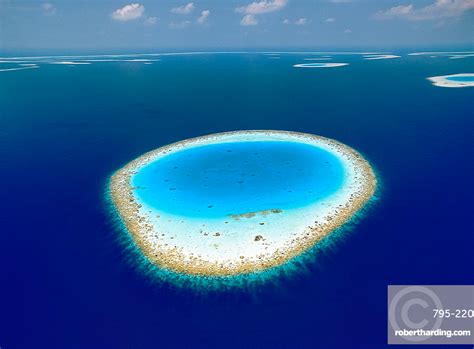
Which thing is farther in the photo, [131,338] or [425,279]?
[425,279]

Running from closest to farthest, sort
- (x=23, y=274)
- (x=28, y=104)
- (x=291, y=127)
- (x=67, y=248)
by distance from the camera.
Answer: (x=23, y=274) < (x=67, y=248) < (x=291, y=127) < (x=28, y=104)

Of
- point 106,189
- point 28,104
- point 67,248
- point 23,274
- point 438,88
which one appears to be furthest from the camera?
point 438,88

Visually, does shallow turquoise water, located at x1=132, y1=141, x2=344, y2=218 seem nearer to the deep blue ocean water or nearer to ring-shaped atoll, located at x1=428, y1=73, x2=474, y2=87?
the deep blue ocean water

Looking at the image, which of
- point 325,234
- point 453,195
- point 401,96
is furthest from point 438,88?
point 325,234

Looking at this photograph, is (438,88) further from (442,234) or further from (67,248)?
(67,248)

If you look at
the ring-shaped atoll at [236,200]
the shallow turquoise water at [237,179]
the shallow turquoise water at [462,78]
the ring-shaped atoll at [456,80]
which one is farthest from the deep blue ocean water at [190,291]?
the shallow turquoise water at [462,78]

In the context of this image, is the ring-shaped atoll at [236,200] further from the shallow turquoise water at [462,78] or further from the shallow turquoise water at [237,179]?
the shallow turquoise water at [462,78]

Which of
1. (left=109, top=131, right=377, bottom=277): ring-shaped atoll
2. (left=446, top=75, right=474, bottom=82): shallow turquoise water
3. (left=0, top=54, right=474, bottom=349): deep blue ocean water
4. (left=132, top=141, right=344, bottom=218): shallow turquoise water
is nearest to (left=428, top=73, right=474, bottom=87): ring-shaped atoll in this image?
(left=446, top=75, right=474, bottom=82): shallow turquoise water
